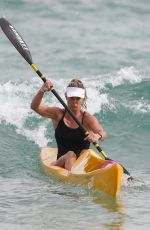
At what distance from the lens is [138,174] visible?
9.62 m

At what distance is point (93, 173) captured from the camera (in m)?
8.30

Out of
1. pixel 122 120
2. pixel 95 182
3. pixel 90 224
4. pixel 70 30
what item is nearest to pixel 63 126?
pixel 95 182

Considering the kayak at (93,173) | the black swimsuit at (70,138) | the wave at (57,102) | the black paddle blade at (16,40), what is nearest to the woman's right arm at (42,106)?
the black swimsuit at (70,138)

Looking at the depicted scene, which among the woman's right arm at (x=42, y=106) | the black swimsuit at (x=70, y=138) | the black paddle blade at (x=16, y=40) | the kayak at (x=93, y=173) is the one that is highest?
the black paddle blade at (x=16, y=40)

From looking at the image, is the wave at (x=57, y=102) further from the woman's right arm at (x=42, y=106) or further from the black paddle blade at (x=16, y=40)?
the woman's right arm at (x=42, y=106)

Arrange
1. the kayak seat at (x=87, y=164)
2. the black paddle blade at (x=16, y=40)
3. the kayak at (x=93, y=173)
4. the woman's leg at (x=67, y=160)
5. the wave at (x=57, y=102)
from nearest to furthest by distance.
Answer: the kayak at (x=93, y=173), the kayak seat at (x=87, y=164), the woman's leg at (x=67, y=160), the black paddle blade at (x=16, y=40), the wave at (x=57, y=102)

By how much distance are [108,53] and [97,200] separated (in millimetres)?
9918

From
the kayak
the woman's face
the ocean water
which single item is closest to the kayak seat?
the kayak

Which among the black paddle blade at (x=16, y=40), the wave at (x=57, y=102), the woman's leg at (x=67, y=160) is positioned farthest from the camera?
the wave at (x=57, y=102)

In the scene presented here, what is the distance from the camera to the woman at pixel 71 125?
892cm

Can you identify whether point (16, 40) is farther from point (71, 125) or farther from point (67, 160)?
point (67, 160)

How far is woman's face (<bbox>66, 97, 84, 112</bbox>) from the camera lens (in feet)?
29.5

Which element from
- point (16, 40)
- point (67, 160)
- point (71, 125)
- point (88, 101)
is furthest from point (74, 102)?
point (88, 101)

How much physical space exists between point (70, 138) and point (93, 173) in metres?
0.96
